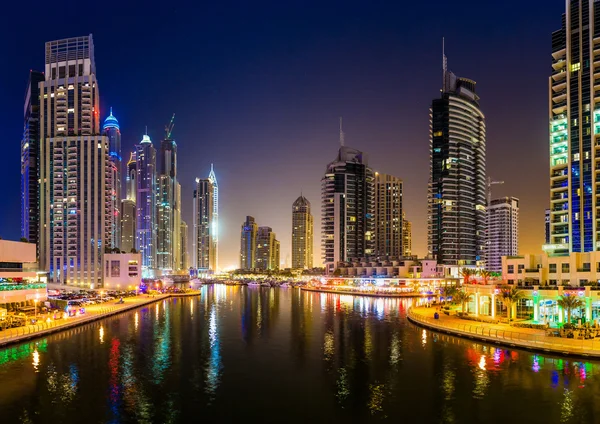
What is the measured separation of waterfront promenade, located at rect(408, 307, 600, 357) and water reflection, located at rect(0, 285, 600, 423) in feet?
5.95

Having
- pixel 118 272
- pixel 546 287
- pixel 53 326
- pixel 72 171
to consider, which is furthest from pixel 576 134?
pixel 72 171

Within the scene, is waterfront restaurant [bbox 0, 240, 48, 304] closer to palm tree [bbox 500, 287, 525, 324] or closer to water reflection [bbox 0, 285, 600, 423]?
water reflection [bbox 0, 285, 600, 423]

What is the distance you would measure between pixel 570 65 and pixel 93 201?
150709mm

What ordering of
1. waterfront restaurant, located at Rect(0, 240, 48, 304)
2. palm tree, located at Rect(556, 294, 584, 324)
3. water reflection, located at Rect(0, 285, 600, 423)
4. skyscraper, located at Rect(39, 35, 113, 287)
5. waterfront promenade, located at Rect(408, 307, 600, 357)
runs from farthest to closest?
skyscraper, located at Rect(39, 35, 113, 287) → waterfront restaurant, located at Rect(0, 240, 48, 304) → palm tree, located at Rect(556, 294, 584, 324) → waterfront promenade, located at Rect(408, 307, 600, 357) → water reflection, located at Rect(0, 285, 600, 423)

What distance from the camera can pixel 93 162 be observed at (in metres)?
171

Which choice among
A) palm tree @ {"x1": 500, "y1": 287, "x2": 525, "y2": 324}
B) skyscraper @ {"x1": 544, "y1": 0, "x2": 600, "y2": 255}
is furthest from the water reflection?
skyscraper @ {"x1": 544, "y1": 0, "x2": 600, "y2": 255}

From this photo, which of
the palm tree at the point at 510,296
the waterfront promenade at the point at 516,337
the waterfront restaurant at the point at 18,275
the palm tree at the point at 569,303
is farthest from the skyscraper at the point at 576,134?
the waterfront restaurant at the point at 18,275

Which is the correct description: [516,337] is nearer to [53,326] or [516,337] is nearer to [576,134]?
[53,326]

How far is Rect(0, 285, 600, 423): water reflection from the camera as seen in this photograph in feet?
128

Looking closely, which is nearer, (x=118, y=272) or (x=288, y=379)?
(x=288, y=379)

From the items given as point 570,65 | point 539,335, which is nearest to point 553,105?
point 570,65

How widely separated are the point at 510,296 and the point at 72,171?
494ft

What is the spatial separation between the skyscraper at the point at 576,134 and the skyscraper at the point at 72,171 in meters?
142

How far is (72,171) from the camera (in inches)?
6762
